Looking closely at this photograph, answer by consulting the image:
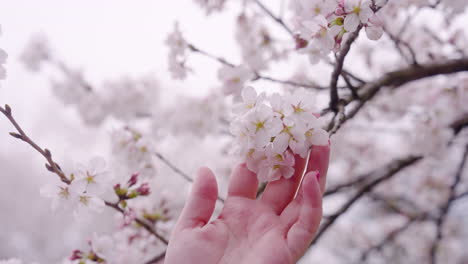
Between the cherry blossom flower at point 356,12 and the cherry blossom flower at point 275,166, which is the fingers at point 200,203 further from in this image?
the cherry blossom flower at point 356,12

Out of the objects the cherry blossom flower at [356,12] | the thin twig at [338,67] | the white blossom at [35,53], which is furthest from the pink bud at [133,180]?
the white blossom at [35,53]

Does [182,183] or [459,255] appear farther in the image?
[182,183]

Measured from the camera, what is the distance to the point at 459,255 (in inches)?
150

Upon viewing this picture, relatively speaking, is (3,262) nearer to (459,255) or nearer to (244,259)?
(244,259)

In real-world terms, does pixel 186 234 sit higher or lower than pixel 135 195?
lower

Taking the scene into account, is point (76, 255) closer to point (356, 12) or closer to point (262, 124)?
point (262, 124)

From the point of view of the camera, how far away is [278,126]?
796 mm

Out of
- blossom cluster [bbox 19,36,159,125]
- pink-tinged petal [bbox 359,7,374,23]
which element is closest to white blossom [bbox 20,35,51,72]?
blossom cluster [bbox 19,36,159,125]

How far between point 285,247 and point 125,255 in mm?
925

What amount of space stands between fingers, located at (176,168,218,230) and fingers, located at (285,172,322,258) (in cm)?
27

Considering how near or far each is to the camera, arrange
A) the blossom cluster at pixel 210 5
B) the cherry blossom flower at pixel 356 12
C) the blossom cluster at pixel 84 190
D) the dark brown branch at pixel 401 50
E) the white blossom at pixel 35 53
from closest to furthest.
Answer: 1. the cherry blossom flower at pixel 356 12
2. the blossom cluster at pixel 84 190
3. the dark brown branch at pixel 401 50
4. the blossom cluster at pixel 210 5
5. the white blossom at pixel 35 53

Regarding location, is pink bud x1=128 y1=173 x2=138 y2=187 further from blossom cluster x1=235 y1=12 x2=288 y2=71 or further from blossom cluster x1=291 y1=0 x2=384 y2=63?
blossom cluster x1=235 y1=12 x2=288 y2=71

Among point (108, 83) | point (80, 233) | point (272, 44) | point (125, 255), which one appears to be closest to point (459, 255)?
point (272, 44)

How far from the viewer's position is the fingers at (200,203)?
100 centimetres
